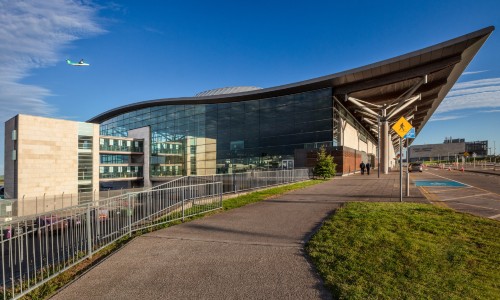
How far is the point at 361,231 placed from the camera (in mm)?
6078

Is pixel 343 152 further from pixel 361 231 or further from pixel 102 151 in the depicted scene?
pixel 102 151

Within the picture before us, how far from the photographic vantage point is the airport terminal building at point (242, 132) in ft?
97.5

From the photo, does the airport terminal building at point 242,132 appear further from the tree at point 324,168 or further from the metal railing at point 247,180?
the metal railing at point 247,180

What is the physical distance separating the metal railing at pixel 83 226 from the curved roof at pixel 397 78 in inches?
1016

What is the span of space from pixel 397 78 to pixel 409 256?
3049 cm

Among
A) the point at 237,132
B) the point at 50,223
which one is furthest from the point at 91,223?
the point at 237,132

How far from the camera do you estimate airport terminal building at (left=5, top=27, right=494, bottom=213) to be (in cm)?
2970

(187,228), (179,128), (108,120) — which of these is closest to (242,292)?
(187,228)

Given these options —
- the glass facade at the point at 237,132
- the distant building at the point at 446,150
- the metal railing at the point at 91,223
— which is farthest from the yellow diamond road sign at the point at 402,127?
the distant building at the point at 446,150

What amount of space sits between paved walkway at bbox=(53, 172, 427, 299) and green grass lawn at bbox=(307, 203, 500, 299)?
1.37 feet

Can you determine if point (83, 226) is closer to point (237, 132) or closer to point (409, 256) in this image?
point (409, 256)

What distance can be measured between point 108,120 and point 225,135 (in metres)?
41.1

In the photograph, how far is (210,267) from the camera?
4422mm

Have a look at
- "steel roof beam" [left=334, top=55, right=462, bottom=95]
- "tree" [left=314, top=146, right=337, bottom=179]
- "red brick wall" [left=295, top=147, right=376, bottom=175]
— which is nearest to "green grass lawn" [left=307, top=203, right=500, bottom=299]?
"tree" [left=314, top=146, right=337, bottom=179]
